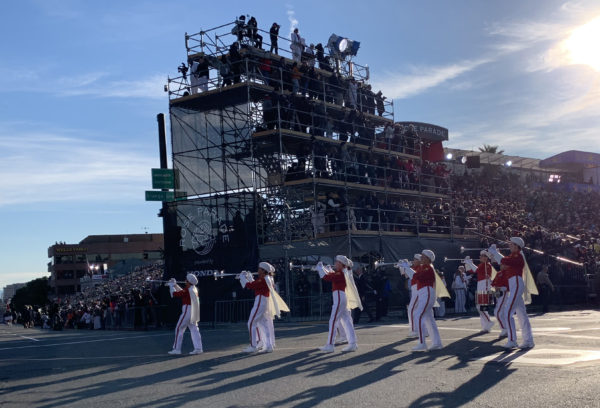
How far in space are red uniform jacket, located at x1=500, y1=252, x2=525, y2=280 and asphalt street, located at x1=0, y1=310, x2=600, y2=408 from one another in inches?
58.9

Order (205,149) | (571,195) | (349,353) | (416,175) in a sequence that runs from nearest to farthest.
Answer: (349,353) < (205,149) < (416,175) < (571,195)

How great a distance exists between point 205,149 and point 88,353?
1743 cm

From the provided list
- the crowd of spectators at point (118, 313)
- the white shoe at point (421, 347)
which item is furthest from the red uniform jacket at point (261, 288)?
the crowd of spectators at point (118, 313)

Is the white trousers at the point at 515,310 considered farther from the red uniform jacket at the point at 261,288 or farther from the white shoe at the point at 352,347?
the red uniform jacket at the point at 261,288

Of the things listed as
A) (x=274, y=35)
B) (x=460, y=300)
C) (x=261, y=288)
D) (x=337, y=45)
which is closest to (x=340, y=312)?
(x=261, y=288)

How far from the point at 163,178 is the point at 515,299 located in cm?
2216

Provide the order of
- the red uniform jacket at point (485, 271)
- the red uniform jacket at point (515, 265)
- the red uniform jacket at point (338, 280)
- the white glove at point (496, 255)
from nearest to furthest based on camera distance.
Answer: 1. the red uniform jacket at point (515, 265)
2. the white glove at point (496, 255)
3. the red uniform jacket at point (338, 280)
4. the red uniform jacket at point (485, 271)

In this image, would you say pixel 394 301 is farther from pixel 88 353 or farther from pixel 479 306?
pixel 88 353

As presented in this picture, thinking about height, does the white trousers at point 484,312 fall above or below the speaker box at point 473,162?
below

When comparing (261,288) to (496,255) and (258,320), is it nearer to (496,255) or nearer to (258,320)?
(258,320)

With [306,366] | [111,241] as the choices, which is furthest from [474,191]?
[111,241]

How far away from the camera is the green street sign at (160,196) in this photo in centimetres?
3159

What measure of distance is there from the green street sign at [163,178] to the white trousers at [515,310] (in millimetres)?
21687

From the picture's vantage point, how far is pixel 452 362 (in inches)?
458
